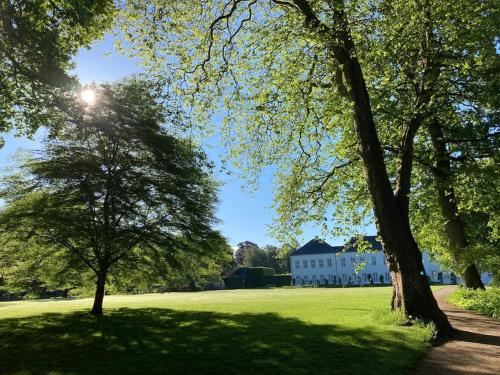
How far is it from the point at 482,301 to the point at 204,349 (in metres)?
12.2

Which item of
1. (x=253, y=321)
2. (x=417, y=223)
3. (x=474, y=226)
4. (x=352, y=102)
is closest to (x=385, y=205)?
(x=352, y=102)

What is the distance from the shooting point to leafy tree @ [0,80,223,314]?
17.5 meters

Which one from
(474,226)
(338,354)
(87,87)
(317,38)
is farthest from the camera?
(474,226)

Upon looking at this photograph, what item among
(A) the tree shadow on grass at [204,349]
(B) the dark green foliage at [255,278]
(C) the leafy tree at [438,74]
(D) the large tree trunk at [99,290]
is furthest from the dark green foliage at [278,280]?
(A) the tree shadow on grass at [204,349]

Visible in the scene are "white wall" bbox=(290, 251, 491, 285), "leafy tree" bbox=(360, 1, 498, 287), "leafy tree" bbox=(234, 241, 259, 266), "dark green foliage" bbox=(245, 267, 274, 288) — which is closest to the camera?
"leafy tree" bbox=(360, 1, 498, 287)

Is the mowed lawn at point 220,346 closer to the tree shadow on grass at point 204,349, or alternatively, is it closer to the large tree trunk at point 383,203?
the tree shadow on grass at point 204,349

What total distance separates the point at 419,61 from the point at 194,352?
39.3 ft

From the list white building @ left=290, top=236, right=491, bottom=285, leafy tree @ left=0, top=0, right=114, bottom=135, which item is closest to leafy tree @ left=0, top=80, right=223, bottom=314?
leafy tree @ left=0, top=0, right=114, bottom=135

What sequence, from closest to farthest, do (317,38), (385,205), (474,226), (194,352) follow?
1. (194,352)
2. (317,38)
3. (385,205)
4. (474,226)

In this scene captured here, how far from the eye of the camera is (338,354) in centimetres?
899

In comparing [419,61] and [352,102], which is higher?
[419,61]

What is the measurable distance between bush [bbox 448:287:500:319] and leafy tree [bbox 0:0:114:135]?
16354 mm

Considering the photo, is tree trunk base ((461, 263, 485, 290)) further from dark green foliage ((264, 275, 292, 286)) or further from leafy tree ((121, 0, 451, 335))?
dark green foliage ((264, 275, 292, 286))

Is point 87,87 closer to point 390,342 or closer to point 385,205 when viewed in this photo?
point 385,205
